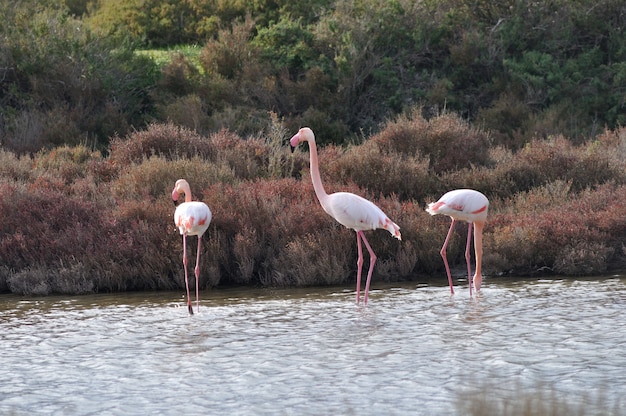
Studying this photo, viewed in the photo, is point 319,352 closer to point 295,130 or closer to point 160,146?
point 160,146

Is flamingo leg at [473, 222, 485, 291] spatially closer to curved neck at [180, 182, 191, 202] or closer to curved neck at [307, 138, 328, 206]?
curved neck at [307, 138, 328, 206]

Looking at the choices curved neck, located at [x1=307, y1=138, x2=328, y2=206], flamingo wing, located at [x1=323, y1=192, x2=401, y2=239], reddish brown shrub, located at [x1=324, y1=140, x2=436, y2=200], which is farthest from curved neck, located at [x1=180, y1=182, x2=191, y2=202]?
reddish brown shrub, located at [x1=324, y1=140, x2=436, y2=200]

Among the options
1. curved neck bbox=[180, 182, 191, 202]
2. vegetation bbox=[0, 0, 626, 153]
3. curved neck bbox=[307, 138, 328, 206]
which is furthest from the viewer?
vegetation bbox=[0, 0, 626, 153]

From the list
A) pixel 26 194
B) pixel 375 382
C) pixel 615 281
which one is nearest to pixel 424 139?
pixel 615 281

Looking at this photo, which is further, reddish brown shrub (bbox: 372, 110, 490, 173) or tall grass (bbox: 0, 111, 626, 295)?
reddish brown shrub (bbox: 372, 110, 490, 173)

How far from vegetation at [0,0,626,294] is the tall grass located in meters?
0.03

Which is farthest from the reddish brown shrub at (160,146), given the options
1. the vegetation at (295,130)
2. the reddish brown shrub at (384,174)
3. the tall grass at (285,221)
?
the reddish brown shrub at (384,174)

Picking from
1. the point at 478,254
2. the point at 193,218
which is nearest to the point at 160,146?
the point at 193,218

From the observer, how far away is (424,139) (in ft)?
46.6

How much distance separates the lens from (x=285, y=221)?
10.9 m

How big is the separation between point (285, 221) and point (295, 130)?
915 cm

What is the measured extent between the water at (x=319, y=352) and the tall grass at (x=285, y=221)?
61 centimetres

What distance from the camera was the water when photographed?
19.5 ft

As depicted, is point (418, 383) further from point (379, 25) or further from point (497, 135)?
point (379, 25)
